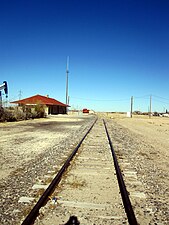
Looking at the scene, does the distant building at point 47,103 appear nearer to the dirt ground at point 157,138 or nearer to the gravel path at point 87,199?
the dirt ground at point 157,138

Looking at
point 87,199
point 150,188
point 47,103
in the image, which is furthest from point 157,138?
point 47,103

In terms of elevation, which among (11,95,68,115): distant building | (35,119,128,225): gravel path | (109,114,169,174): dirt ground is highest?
(11,95,68,115): distant building

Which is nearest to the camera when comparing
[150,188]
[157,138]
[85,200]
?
[85,200]

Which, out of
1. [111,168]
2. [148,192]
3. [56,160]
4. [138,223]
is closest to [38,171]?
[56,160]

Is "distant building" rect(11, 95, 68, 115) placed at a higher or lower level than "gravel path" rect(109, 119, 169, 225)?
higher

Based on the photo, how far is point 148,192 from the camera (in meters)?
5.11

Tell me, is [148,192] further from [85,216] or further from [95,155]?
[95,155]

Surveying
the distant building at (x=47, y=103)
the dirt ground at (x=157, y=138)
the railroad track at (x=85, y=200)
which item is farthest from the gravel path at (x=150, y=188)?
the distant building at (x=47, y=103)

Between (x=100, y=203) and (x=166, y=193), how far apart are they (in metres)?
1.76

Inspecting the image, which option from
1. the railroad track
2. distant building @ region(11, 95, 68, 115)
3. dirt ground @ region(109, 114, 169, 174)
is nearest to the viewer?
the railroad track

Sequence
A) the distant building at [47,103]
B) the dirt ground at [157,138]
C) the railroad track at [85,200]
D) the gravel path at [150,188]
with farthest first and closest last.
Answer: the distant building at [47,103]
the dirt ground at [157,138]
the gravel path at [150,188]
the railroad track at [85,200]

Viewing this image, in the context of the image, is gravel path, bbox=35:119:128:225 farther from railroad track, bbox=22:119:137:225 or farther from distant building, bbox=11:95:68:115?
Answer: distant building, bbox=11:95:68:115

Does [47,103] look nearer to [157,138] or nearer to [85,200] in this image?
[157,138]

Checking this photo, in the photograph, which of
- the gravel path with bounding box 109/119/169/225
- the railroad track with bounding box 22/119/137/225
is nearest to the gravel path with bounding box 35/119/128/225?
the railroad track with bounding box 22/119/137/225
